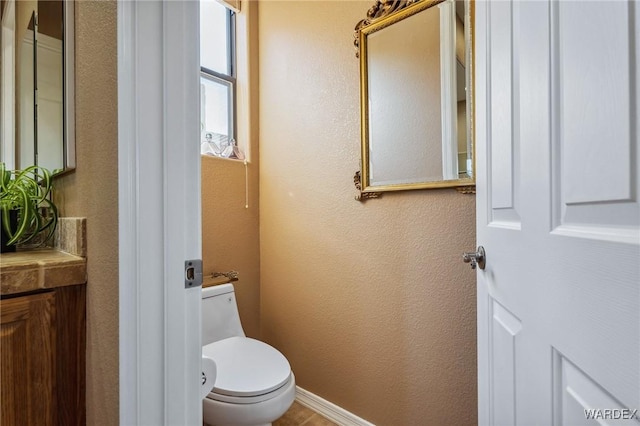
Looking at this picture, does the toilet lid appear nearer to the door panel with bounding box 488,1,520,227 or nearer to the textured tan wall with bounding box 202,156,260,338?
the textured tan wall with bounding box 202,156,260,338

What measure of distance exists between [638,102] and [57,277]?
1081mm

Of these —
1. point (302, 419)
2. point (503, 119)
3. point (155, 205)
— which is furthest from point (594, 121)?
point (302, 419)

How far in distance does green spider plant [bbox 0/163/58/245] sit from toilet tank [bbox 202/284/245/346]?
2.35 ft

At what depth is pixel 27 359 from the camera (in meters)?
0.69

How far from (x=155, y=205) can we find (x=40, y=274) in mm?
410

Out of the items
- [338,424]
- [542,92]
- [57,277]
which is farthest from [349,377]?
[542,92]

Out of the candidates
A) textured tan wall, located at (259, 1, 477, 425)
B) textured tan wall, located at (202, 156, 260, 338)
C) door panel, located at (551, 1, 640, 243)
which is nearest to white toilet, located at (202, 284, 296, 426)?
textured tan wall, located at (202, 156, 260, 338)

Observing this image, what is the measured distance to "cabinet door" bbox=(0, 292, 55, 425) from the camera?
0.67 m

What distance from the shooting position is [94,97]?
68 centimetres

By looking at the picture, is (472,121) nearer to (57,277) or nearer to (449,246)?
(449,246)

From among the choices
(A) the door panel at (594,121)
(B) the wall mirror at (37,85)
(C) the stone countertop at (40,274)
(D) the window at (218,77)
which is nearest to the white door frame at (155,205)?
(C) the stone countertop at (40,274)

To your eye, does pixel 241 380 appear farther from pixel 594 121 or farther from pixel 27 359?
pixel 594 121

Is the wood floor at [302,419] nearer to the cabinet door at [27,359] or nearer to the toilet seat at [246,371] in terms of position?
the toilet seat at [246,371]

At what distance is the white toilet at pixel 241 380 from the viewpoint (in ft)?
3.71
